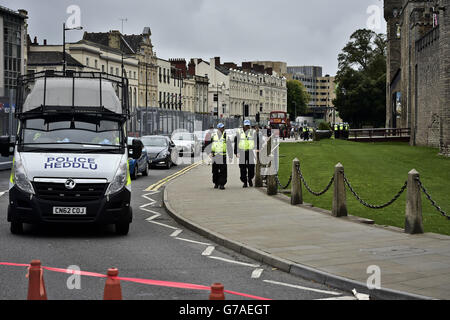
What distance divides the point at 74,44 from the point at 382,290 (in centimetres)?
7804

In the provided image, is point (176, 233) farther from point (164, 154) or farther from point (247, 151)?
point (164, 154)

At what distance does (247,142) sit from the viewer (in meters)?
22.0

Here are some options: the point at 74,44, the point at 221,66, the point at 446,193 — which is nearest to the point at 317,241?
the point at 446,193

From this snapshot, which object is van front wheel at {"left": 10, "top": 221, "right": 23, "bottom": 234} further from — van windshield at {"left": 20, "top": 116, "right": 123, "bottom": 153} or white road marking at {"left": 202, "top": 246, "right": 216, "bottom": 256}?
white road marking at {"left": 202, "top": 246, "right": 216, "bottom": 256}

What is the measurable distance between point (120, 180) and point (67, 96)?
2.38 m

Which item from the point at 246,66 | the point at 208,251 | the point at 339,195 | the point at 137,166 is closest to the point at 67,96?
the point at 208,251

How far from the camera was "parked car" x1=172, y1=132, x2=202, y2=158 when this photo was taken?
42.9m

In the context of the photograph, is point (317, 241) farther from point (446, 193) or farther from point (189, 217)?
point (446, 193)

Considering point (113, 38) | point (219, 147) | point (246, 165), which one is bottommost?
point (246, 165)

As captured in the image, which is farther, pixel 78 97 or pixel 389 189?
pixel 389 189

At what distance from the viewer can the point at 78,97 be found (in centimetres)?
1306

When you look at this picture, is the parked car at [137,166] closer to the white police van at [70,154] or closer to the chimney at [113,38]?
the white police van at [70,154]

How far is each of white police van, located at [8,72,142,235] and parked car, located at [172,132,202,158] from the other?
29.1 m

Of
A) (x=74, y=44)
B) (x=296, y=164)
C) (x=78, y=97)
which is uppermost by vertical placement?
(x=74, y=44)
